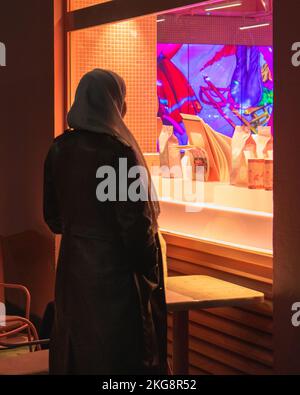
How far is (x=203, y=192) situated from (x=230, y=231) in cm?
48

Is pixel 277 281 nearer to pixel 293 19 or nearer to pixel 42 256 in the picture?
pixel 293 19

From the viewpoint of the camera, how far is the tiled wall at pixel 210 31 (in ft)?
21.4

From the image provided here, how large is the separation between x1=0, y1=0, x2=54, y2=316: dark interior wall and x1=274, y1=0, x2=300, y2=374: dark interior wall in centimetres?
209

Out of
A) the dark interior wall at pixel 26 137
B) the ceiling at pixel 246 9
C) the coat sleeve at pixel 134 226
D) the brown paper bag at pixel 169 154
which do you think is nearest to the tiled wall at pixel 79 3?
the dark interior wall at pixel 26 137

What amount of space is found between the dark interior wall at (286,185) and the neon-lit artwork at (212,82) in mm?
4045

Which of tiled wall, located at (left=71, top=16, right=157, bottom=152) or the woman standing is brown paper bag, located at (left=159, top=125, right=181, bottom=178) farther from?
the woman standing

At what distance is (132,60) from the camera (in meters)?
5.07

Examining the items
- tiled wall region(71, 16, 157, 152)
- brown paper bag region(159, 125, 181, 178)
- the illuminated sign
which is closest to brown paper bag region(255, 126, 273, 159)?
brown paper bag region(159, 125, 181, 178)

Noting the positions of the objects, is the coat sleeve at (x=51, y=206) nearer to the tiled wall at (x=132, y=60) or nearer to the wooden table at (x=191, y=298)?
the wooden table at (x=191, y=298)

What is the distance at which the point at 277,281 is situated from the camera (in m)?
3.11

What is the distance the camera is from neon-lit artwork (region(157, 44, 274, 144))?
291 inches
